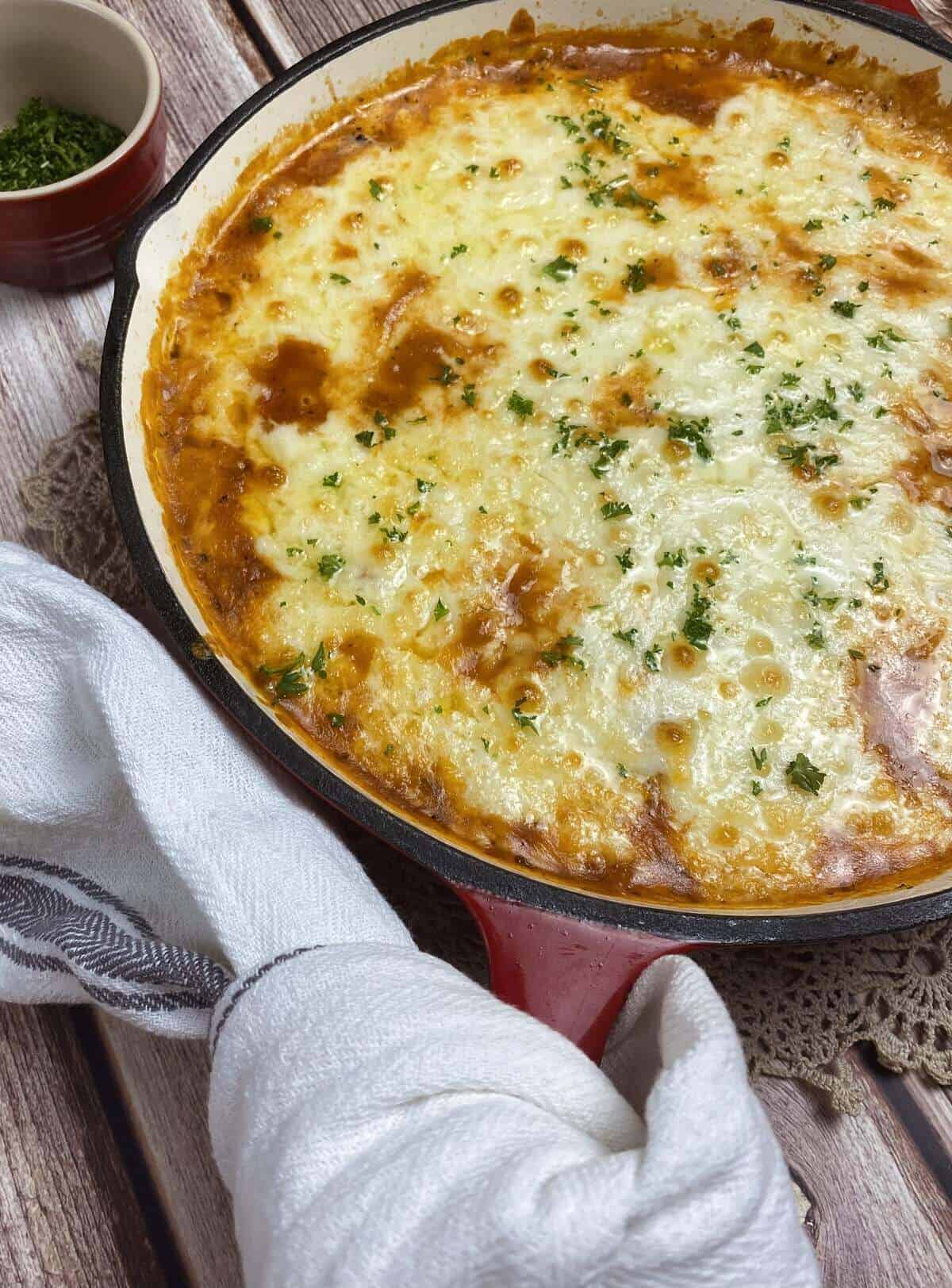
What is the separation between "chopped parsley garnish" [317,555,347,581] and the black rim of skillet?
0.32 meters

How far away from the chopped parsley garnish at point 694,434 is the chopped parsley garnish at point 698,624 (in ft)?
0.99

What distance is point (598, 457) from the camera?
2.12m

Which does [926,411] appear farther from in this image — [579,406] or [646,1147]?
[646,1147]

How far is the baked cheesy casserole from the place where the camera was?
192 cm

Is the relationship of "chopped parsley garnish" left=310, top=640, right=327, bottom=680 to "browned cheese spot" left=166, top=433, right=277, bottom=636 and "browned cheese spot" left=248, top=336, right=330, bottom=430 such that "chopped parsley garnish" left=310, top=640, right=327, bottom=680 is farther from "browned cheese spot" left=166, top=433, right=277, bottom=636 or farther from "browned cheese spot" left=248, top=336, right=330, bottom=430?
"browned cheese spot" left=248, top=336, right=330, bottom=430

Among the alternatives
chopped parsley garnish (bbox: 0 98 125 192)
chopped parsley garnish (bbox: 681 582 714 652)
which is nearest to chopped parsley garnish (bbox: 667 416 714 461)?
chopped parsley garnish (bbox: 681 582 714 652)

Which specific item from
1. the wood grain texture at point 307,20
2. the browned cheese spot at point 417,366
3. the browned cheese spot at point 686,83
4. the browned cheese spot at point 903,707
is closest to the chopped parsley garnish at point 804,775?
the browned cheese spot at point 903,707

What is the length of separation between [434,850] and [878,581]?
3.27 ft

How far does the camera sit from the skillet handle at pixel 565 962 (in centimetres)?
164

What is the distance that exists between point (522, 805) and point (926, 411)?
3.77ft

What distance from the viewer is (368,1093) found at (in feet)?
4.75

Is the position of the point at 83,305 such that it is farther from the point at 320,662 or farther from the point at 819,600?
the point at 819,600

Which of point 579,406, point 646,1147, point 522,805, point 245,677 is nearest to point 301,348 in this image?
point 579,406

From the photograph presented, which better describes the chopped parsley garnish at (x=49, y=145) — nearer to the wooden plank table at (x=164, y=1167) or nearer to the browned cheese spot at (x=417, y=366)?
the browned cheese spot at (x=417, y=366)
